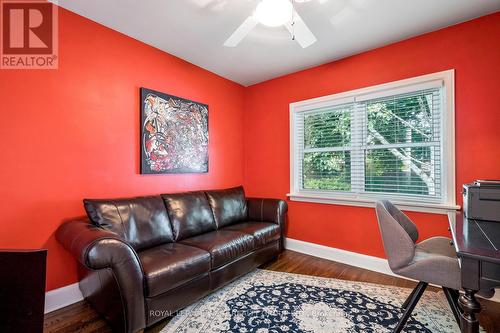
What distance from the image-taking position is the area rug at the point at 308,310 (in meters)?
1.70

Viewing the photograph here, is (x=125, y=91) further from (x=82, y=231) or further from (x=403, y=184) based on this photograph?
(x=403, y=184)

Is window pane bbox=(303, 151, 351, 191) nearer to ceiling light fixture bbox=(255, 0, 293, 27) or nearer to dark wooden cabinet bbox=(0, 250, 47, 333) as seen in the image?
ceiling light fixture bbox=(255, 0, 293, 27)

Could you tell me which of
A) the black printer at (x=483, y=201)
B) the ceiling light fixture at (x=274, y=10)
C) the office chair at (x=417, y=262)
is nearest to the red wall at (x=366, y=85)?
the black printer at (x=483, y=201)

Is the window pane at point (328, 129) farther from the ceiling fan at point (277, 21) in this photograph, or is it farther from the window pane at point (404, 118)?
the ceiling fan at point (277, 21)

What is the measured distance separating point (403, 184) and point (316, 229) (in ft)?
3.91

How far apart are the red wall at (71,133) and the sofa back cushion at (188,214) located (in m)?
0.33

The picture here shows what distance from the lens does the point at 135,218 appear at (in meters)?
2.11

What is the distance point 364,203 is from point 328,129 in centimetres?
107

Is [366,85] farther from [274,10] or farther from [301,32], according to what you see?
[274,10]

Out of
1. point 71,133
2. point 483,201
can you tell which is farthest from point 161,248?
point 483,201

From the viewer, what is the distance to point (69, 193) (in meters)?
2.04

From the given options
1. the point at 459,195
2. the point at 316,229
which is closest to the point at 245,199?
the point at 316,229

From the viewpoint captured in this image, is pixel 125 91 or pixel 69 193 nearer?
pixel 69 193

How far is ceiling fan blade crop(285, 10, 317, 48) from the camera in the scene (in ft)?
6.68
